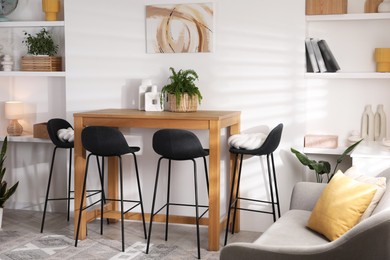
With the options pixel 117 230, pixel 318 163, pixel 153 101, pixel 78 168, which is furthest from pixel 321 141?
pixel 78 168

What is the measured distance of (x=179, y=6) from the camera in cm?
537

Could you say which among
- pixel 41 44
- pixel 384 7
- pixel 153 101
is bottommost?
pixel 153 101

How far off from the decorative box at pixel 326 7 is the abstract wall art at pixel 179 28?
80 cm

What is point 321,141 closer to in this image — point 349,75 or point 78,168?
point 349,75

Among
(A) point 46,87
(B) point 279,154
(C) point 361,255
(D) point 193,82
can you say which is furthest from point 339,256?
(A) point 46,87

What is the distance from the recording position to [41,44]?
5805 mm

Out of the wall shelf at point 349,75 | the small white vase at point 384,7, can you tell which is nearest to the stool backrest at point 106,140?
the wall shelf at point 349,75

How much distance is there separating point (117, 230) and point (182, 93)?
51.3 inches

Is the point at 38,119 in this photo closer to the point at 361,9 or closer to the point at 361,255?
the point at 361,9

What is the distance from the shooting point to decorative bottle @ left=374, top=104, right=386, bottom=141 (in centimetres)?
519

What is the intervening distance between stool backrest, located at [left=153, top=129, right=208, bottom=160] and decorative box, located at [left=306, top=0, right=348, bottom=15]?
146cm

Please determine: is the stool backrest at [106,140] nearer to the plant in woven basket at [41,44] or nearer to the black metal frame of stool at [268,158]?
the black metal frame of stool at [268,158]

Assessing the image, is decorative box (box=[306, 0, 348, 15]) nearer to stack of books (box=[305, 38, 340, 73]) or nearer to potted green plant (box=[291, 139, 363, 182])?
stack of books (box=[305, 38, 340, 73])

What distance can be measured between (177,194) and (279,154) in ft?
3.20
